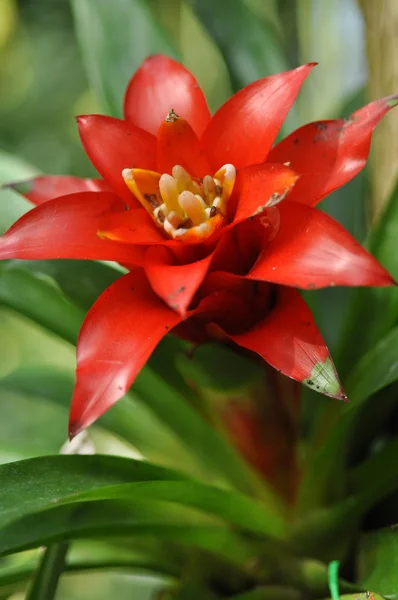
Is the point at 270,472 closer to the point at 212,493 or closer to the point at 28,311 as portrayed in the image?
the point at 212,493

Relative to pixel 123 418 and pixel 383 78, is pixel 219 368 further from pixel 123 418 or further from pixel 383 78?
pixel 383 78

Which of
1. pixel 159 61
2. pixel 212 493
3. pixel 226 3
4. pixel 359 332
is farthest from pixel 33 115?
pixel 212 493

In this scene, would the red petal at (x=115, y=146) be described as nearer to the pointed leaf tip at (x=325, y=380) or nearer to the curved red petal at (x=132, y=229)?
the curved red petal at (x=132, y=229)

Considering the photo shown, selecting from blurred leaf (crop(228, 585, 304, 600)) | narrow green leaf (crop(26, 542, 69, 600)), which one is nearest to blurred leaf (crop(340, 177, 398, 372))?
blurred leaf (crop(228, 585, 304, 600))

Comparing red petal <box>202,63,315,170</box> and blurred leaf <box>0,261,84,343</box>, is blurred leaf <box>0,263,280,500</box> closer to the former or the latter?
blurred leaf <box>0,261,84,343</box>

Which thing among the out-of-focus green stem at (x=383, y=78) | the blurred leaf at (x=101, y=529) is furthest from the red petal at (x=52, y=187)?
the out-of-focus green stem at (x=383, y=78)

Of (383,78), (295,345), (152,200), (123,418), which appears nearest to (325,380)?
(295,345)
